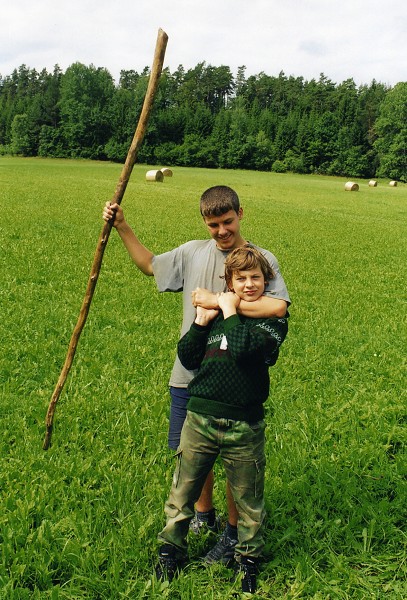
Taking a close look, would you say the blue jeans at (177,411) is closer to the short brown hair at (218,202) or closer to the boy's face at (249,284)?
the boy's face at (249,284)

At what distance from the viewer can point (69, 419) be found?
5.23m

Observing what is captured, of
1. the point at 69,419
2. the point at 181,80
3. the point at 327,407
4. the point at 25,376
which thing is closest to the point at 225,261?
the point at 69,419

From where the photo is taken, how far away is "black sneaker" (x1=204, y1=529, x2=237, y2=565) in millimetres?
3623

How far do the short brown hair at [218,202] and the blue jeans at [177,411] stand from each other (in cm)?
116

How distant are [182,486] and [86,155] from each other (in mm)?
86483

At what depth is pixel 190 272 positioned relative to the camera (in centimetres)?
366

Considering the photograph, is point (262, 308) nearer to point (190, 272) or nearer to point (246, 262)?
point (246, 262)

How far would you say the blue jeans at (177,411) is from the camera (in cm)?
365

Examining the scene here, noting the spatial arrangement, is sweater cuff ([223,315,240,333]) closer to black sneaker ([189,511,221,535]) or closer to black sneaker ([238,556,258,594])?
black sneaker ([238,556,258,594])

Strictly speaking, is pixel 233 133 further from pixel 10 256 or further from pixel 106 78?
pixel 10 256

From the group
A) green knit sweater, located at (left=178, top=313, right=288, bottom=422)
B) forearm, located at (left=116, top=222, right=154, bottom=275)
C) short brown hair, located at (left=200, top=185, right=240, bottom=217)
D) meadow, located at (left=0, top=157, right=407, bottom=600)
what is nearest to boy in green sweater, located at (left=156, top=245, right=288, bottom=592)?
green knit sweater, located at (left=178, top=313, right=288, bottom=422)

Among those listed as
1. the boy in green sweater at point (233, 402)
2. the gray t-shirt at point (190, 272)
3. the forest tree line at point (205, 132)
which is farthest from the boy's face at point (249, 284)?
the forest tree line at point (205, 132)

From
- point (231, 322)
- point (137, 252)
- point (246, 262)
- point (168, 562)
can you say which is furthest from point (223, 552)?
point (137, 252)

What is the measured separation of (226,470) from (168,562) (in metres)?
0.71
